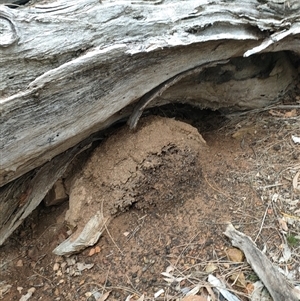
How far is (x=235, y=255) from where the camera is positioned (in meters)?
2.35

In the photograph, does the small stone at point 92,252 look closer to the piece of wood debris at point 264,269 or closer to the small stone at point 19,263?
the small stone at point 19,263

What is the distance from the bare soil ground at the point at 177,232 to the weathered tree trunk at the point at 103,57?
28cm

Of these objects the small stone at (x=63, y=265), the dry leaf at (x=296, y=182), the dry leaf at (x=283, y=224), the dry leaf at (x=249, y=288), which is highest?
the dry leaf at (x=296, y=182)

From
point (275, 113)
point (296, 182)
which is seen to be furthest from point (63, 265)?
point (275, 113)

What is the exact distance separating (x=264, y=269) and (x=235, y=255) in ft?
0.59

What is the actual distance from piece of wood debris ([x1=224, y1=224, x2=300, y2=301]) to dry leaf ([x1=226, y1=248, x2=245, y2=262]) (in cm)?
3

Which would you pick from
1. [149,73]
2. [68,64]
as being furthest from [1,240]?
[149,73]

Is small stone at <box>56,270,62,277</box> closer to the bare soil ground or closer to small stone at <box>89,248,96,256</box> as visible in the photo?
the bare soil ground

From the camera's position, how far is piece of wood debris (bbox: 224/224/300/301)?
211 centimetres

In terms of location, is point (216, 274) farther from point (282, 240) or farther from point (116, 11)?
point (116, 11)

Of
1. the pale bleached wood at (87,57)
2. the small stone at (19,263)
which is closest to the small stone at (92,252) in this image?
the small stone at (19,263)

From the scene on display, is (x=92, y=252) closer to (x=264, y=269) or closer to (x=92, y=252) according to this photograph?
(x=92, y=252)

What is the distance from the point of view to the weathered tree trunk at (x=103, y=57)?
7.20 feet

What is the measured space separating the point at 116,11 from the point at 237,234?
54.0 inches
